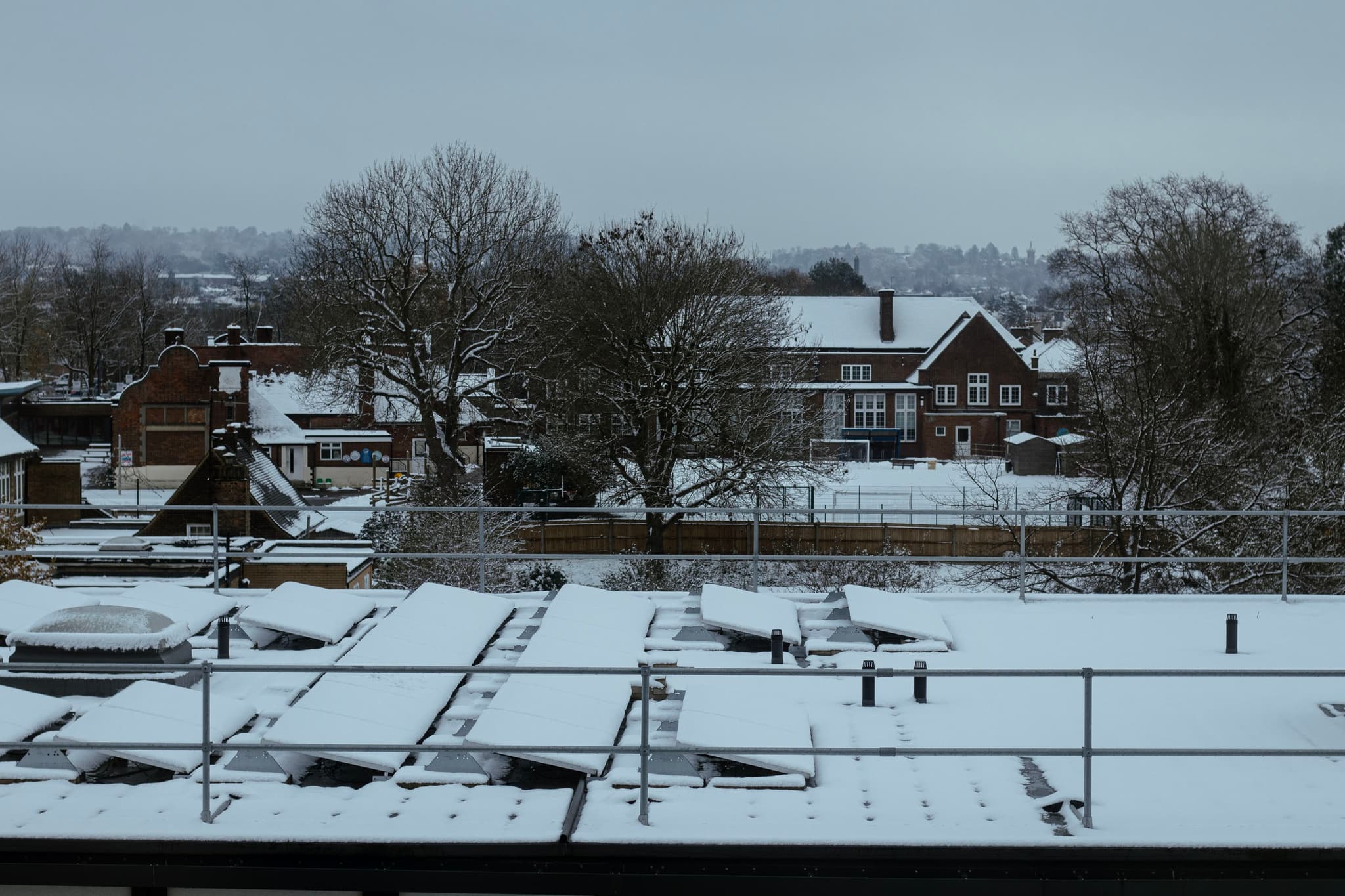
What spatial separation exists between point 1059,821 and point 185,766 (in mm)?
4727

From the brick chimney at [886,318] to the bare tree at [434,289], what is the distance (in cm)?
3458

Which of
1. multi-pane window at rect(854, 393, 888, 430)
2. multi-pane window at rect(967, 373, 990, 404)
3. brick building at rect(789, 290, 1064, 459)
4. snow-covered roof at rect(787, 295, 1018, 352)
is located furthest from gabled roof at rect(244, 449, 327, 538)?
multi-pane window at rect(967, 373, 990, 404)

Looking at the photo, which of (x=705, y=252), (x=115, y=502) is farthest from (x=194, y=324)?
(x=705, y=252)

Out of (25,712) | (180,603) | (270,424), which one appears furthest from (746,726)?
(270,424)

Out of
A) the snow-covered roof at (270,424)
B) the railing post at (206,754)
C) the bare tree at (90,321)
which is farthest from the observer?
the bare tree at (90,321)

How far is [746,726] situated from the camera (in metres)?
7.48

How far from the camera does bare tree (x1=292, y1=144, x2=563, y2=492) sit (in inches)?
1597

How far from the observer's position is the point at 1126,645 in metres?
10.2

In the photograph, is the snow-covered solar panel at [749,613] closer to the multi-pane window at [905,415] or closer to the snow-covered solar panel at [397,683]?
the snow-covered solar panel at [397,683]

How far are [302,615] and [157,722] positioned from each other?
2466mm

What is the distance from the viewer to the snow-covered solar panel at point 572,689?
7.18 metres

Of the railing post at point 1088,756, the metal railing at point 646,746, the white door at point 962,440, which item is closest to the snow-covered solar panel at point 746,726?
the metal railing at point 646,746

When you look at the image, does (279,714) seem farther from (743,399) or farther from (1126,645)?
(743,399)

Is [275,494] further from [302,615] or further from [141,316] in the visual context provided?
[141,316]
